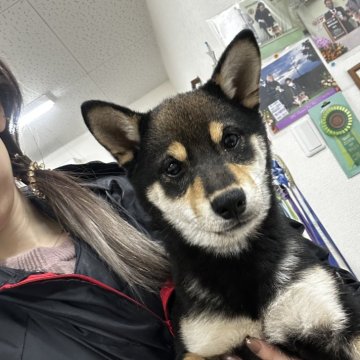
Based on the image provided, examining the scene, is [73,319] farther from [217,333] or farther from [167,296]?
[217,333]

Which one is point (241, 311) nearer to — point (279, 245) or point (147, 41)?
point (279, 245)

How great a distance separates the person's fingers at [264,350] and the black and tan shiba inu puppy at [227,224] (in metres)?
0.03

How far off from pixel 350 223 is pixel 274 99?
2.93 feet

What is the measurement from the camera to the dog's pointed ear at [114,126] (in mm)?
1104

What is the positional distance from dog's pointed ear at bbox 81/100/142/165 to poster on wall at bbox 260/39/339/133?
4.11 ft

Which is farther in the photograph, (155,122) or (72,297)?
(155,122)

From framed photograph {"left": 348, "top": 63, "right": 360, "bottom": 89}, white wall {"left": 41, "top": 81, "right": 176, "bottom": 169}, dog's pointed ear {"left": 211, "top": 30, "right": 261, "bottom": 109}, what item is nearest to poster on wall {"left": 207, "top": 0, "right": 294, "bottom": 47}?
framed photograph {"left": 348, "top": 63, "right": 360, "bottom": 89}

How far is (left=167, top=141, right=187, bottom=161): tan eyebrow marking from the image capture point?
3.55 ft

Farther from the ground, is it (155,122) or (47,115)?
(47,115)

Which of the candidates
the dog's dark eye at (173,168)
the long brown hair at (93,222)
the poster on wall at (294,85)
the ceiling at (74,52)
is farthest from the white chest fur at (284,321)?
the ceiling at (74,52)

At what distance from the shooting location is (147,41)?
4.08 metres

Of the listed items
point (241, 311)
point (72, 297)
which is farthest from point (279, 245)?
point (72, 297)

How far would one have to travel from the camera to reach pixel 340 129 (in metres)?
2.09

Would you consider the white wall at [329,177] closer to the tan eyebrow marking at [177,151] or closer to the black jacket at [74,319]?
the black jacket at [74,319]
